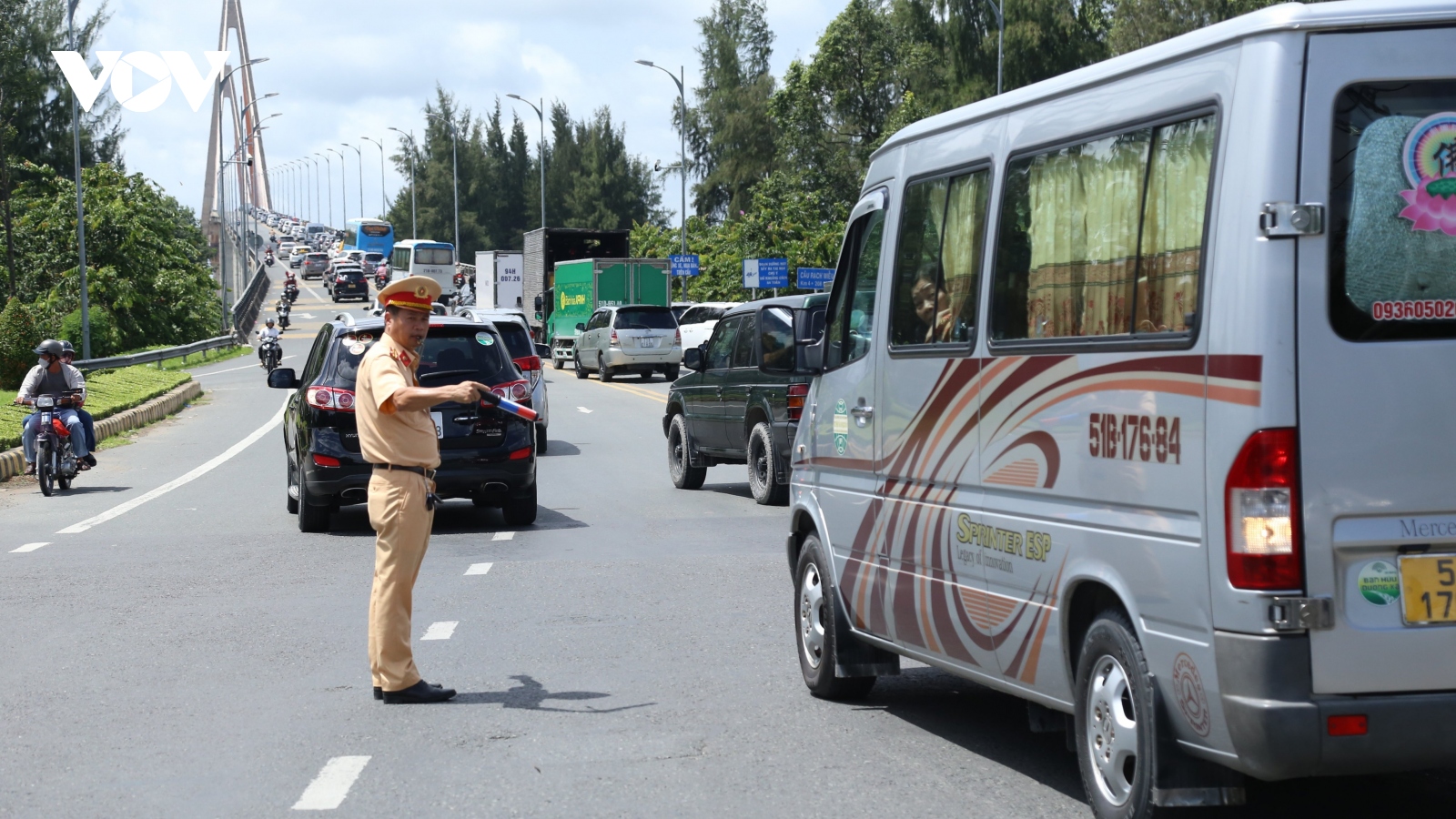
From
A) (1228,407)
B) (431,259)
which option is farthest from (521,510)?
(431,259)

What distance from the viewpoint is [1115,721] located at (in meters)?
5.17

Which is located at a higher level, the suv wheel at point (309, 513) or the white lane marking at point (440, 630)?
the suv wheel at point (309, 513)

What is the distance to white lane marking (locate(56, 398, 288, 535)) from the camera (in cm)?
1544

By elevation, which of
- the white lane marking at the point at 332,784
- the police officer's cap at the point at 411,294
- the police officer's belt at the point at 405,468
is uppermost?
the police officer's cap at the point at 411,294

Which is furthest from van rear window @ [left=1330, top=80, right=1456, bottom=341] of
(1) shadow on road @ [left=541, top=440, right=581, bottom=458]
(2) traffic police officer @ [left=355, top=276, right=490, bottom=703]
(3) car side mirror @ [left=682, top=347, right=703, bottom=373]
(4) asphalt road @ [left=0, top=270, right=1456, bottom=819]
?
(1) shadow on road @ [left=541, top=440, right=581, bottom=458]

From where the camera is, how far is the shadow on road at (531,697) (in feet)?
24.2

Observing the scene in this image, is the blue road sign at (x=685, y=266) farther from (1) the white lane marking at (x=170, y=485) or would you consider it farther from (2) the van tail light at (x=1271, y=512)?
(2) the van tail light at (x=1271, y=512)

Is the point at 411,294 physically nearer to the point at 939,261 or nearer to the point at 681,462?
the point at 939,261

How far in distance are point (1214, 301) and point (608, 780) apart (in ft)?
9.04

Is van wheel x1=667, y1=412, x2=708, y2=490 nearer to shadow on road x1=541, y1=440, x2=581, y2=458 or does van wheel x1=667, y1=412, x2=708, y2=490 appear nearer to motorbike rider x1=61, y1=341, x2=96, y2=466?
shadow on road x1=541, y1=440, x2=581, y2=458

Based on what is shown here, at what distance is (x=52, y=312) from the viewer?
53906 millimetres

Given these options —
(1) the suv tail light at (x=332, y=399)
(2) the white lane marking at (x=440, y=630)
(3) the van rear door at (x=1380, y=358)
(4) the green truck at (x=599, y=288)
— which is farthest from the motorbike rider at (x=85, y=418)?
(4) the green truck at (x=599, y=288)

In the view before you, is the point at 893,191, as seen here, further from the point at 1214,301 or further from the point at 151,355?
the point at 151,355

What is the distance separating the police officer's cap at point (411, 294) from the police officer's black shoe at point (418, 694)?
63.5 inches
